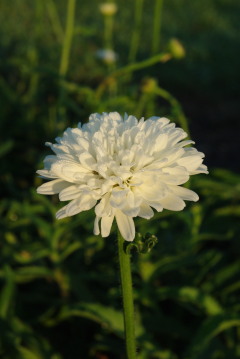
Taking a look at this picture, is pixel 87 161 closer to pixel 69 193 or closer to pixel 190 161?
pixel 69 193

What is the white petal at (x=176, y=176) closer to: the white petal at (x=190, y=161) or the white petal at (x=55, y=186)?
the white petal at (x=190, y=161)

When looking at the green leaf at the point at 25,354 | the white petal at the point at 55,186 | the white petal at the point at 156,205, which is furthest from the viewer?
the green leaf at the point at 25,354

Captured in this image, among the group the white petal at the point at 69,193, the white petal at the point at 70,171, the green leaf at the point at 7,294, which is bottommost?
the white petal at the point at 69,193

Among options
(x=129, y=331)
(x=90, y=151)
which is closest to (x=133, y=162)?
(x=90, y=151)

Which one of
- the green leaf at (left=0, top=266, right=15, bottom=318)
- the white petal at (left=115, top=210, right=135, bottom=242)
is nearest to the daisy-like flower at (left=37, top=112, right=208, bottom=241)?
the white petal at (left=115, top=210, right=135, bottom=242)

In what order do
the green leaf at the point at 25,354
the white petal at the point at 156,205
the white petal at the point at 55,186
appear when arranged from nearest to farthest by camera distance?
the white petal at the point at 156,205 < the white petal at the point at 55,186 < the green leaf at the point at 25,354

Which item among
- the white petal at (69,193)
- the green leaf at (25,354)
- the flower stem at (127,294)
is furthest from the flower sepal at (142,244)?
the green leaf at (25,354)

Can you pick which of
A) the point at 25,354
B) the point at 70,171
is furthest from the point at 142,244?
the point at 25,354
